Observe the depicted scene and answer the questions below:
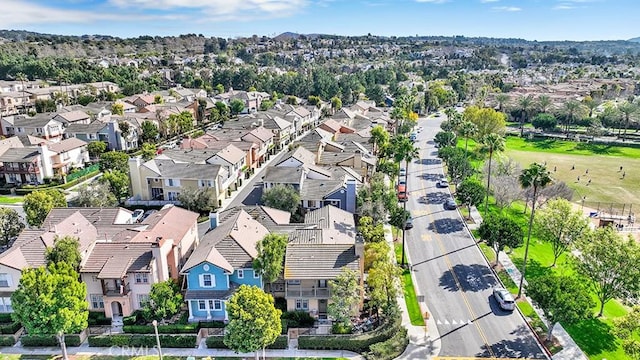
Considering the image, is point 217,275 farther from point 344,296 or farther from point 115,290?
point 344,296

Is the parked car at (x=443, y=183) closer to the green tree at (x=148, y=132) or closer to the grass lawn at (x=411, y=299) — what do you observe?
the grass lawn at (x=411, y=299)

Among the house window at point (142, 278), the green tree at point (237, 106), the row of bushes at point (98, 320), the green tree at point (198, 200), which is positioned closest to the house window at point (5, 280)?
the row of bushes at point (98, 320)

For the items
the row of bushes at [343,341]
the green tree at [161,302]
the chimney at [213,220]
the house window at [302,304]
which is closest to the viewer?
the row of bushes at [343,341]

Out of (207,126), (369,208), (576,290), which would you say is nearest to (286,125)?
(207,126)

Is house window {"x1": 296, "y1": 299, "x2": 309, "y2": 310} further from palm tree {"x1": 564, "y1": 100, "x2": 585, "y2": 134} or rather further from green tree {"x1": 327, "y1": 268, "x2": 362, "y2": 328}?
palm tree {"x1": 564, "y1": 100, "x2": 585, "y2": 134}

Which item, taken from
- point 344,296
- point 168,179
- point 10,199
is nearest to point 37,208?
point 168,179

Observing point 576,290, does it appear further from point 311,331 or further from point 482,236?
point 311,331
